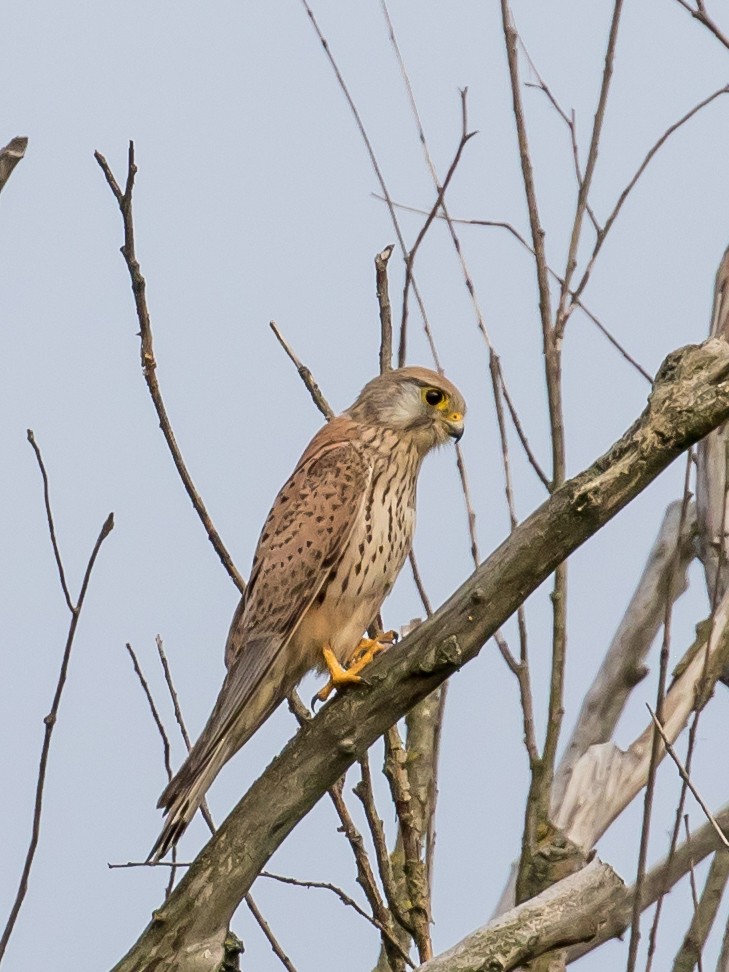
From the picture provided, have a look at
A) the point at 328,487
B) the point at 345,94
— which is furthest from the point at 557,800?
the point at 345,94

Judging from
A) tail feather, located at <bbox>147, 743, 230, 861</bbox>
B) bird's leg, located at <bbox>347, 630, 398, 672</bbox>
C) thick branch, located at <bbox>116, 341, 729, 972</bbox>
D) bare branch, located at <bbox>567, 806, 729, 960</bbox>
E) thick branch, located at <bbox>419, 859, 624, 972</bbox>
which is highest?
bird's leg, located at <bbox>347, 630, 398, 672</bbox>

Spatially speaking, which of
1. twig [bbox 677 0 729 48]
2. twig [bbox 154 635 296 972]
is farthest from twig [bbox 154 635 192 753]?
twig [bbox 677 0 729 48]

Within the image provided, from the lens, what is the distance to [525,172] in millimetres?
2795

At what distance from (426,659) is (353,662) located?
3.46 feet

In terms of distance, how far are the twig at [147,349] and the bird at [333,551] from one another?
0.23m

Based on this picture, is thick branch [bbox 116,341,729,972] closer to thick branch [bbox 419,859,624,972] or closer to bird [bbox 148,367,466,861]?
thick branch [bbox 419,859,624,972]

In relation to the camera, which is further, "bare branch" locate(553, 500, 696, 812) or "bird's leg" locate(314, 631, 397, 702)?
"bare branch" locate(553, 500, 696, 812)

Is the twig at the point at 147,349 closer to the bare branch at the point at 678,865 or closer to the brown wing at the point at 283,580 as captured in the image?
the brown wing at the point at 283,580

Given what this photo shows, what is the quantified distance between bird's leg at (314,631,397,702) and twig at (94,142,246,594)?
0.26 metres

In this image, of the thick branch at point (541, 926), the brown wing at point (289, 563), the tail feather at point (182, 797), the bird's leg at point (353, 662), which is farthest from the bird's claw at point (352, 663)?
the thick branch at point (541, 926)

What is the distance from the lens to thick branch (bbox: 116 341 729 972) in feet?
6.77

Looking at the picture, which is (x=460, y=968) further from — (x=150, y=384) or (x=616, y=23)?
(x=616, y=23)

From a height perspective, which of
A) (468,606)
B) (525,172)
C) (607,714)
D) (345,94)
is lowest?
(468,606)

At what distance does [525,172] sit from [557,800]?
4.58 feet
